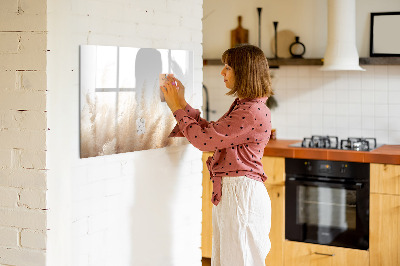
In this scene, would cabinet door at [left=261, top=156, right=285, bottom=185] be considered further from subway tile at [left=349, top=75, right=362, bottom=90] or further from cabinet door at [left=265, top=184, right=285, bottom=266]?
subway tile at [left=349, top=75, right=362, bottom=90]

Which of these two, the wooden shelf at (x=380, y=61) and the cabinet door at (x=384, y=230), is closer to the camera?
the cabinet door at (x=384, y=230)

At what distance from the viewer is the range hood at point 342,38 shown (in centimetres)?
456

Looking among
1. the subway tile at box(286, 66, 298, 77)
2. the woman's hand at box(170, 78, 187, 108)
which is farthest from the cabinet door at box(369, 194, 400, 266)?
the woman's hand at box(170, 78, 187, 108)

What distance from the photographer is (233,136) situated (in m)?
2.71

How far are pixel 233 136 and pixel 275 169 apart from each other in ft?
5.98

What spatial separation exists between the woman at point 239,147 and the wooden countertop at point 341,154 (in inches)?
58.7

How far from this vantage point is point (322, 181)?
4340mm

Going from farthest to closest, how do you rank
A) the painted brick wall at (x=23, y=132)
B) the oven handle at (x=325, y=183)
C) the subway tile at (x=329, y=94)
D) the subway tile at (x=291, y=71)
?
1. the subway tile at (x=291, y=71)
2. the subway tile at (x=329, y=94)
3. the oven handle at (x=325, y=183)
4. the painted brick wall at (x=23, y=132)

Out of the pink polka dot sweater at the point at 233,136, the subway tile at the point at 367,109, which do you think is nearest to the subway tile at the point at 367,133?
the subway tile at the point at 367,109

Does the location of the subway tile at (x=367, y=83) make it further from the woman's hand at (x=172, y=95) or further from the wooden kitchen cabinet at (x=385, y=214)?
the woman's hand at (x=172, y=95)

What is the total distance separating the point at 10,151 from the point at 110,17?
699mm

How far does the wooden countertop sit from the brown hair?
5.32 feet

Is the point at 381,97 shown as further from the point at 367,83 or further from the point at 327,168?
the point at 327,168

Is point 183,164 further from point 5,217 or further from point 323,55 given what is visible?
point 323,55
